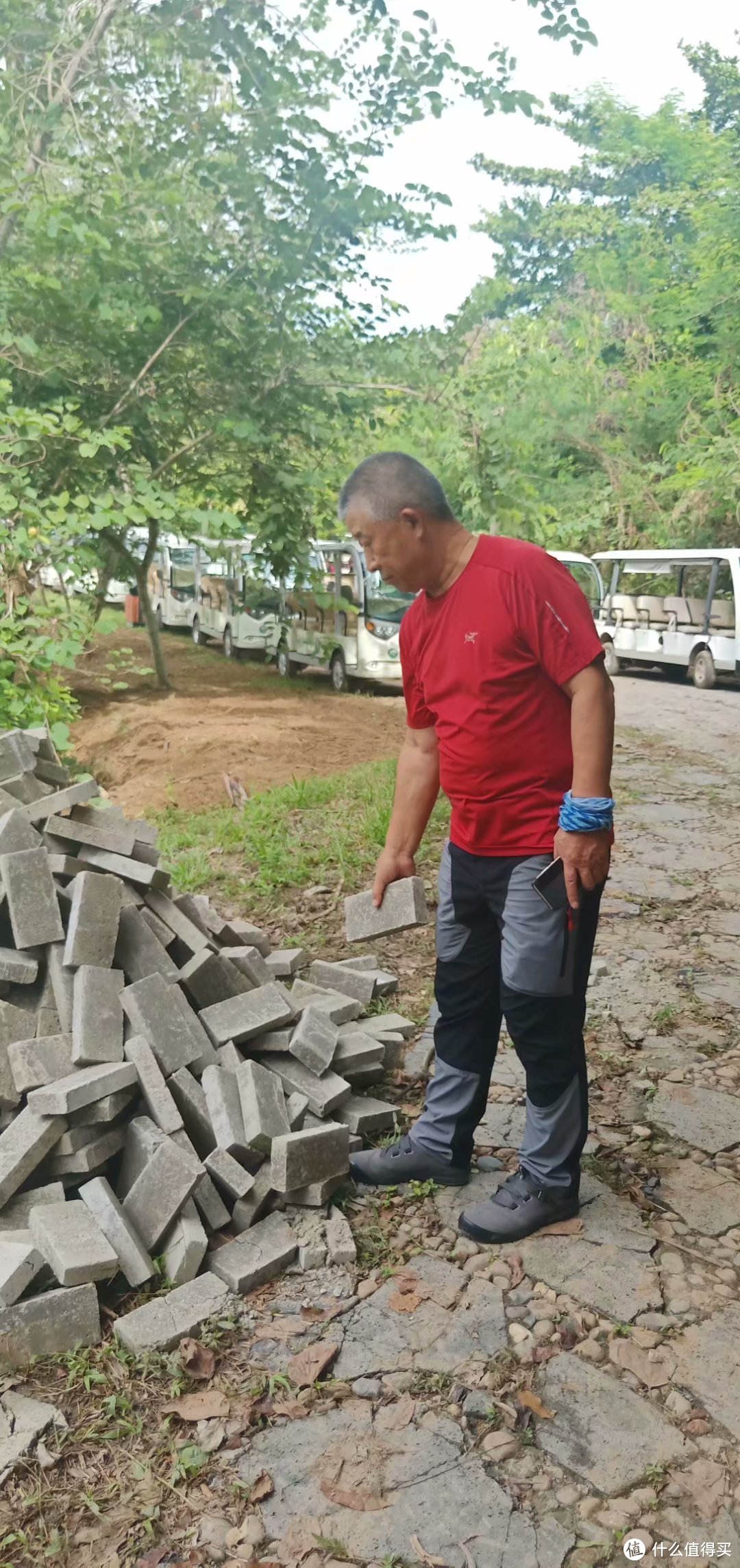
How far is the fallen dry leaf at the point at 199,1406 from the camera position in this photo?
95.9 inches

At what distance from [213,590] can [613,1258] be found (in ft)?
57.3

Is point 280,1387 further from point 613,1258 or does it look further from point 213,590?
point 213,590

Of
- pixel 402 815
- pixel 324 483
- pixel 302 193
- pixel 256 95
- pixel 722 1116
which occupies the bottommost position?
pixel 722 1116

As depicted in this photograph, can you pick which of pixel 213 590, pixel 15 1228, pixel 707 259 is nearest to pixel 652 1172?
pixel 15 1228

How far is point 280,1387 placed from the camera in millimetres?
2521

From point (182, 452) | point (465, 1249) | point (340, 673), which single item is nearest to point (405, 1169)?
point (465, 1249)

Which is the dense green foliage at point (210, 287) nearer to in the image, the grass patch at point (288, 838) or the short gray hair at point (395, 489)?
the grass patch at point (288, 838)

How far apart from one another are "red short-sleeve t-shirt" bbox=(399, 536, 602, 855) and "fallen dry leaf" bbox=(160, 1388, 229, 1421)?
1.38 metres

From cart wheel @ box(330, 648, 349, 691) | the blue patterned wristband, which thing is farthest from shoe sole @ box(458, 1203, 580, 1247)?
cart wheel @ box(330, 648, 349, 691)

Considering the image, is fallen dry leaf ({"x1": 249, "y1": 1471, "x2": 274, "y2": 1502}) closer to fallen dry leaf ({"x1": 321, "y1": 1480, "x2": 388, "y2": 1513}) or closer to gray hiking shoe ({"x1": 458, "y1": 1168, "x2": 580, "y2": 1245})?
fallen dry leaf ({"x1": 321, "y1": 1480, "x2": 388, "y2": 1513})

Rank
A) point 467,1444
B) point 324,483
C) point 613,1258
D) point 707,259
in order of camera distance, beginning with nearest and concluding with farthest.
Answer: point 467,1444
point 613,1258
point 324,483
point 707,259

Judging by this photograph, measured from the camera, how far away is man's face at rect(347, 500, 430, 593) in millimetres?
2697

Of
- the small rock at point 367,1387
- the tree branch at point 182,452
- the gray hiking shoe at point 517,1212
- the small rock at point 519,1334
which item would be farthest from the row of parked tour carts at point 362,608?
the small rock at point 367,1387

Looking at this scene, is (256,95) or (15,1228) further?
(256,95)
